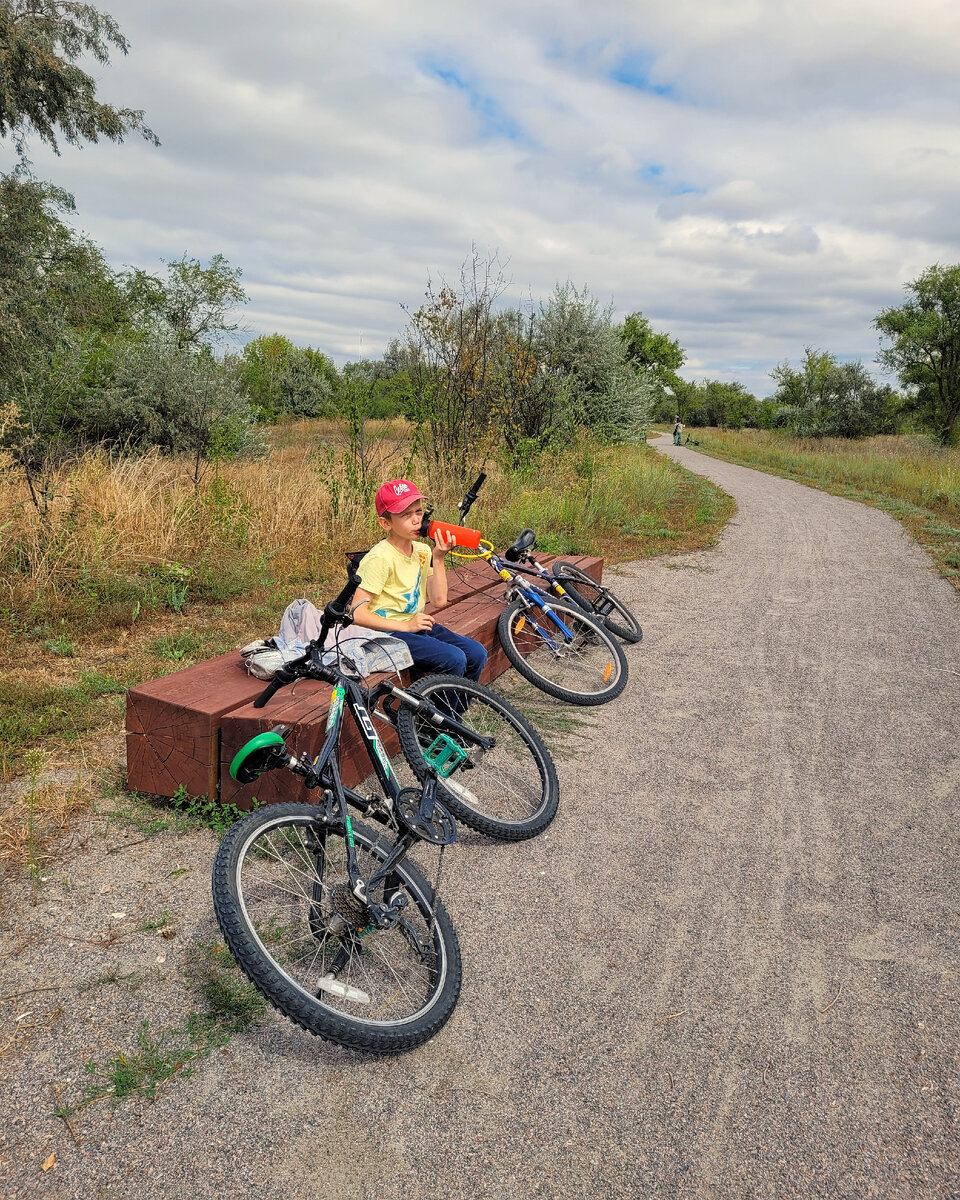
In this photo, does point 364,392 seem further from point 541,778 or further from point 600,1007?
point 600,1007

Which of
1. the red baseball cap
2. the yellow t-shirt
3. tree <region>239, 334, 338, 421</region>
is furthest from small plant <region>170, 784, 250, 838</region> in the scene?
tree <region>239, 334, 338, 421</region>

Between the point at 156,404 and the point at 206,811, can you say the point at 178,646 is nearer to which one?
the point at 206,811

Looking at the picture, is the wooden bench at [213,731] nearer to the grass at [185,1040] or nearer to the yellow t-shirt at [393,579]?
the yellow t-shirt at [393,579]

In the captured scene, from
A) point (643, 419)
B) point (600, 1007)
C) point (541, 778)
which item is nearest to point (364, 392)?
point (541, 778)

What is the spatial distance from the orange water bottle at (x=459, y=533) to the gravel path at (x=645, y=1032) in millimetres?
1378

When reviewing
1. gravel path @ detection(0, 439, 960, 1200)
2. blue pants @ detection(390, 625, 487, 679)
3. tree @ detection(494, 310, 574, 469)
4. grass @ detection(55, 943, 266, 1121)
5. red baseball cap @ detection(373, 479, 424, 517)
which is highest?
tree @ detection(494, 310, 574, 469)

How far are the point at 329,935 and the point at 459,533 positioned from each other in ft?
7.37

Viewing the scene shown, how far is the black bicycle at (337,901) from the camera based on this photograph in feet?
7.16

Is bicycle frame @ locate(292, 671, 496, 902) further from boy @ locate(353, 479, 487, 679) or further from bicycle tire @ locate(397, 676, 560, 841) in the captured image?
boy @ locate(353, 479, 487, 679)

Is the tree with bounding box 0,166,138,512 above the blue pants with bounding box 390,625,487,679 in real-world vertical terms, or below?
above

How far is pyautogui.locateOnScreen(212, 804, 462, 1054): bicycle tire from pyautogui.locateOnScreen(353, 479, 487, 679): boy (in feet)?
4.73

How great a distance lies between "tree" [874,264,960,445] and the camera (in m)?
34.7

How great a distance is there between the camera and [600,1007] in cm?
251

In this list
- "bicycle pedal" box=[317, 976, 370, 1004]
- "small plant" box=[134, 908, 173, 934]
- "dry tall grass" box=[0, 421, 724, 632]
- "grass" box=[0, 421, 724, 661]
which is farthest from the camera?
"dry tall grass" box=[0, 421, 724, 632]
